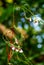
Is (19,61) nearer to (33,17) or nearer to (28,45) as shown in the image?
(33,17)

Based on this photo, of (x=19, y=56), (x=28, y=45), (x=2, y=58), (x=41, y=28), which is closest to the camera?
(x=19, y=56)

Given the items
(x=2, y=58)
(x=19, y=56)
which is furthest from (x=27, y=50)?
(x=19, y=56)

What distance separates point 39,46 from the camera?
234 centimetres

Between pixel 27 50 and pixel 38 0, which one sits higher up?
pixel 38 0

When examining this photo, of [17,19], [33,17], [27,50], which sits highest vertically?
[33,17]

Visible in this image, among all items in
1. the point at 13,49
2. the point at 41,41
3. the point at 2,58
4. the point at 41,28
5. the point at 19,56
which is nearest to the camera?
the point at 13,49

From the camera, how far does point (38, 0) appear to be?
263cm

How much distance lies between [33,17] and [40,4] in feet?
3.68

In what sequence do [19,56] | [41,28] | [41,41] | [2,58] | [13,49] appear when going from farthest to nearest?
[41,28] → [41,41] → [2,58] → [19,56] → [13,49]

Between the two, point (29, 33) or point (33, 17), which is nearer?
point (33, 17)

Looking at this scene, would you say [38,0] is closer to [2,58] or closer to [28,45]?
[28,45]

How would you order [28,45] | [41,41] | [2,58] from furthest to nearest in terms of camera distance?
[28,45]
[41,41]
[2,58]

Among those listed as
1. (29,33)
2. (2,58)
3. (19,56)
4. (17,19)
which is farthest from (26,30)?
(19,56)

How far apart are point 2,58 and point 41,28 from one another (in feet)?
2.68
